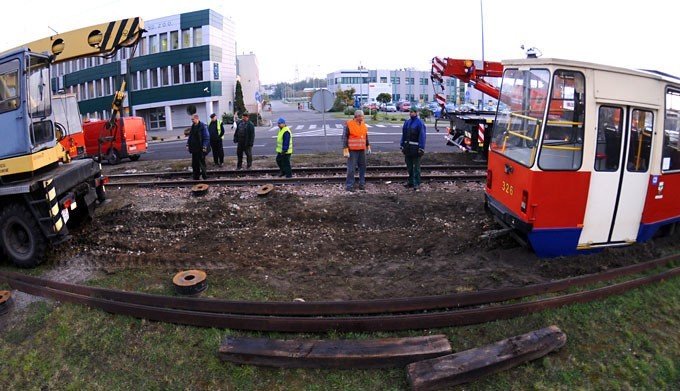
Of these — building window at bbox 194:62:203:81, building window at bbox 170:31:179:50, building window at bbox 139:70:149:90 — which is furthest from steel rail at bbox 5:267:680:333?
building window at bbox 139:70:149:90

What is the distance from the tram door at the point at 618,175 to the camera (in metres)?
6.02

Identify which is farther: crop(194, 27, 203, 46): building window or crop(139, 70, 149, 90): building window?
crop(139, 70, 149, 90): building window

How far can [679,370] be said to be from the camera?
4.25 meters

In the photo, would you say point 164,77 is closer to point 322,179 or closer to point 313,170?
point 313,170

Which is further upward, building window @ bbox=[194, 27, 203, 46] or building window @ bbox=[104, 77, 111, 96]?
building window @ bbox=[194, 27, 203, 46]

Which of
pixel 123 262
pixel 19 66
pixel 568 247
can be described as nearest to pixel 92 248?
pixel 123 262

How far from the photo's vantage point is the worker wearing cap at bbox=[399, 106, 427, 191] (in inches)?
A: 420

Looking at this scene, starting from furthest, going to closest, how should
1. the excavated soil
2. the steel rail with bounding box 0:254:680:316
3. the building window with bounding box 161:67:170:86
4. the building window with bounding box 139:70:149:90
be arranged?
the building window with bounding box 139:70:149:90
the building window with bounding box 161:67:170:86
the excavated soil
the steel rail with bounding box 0:254:680:316

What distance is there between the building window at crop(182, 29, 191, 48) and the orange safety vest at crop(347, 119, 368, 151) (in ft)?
113

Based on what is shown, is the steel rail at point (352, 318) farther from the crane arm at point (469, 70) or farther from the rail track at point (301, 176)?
the crane arm at point (469, 70)

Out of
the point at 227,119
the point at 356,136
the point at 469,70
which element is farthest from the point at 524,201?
the point at 227,119

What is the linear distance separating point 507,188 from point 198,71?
38287 millimetres

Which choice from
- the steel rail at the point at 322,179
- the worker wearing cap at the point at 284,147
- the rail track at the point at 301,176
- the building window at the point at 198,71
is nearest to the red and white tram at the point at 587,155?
the steel rail at the point at 322,179

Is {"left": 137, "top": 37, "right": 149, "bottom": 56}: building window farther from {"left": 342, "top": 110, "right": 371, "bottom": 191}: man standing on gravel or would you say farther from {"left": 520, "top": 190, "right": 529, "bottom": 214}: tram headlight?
{"left": 520, "top": 190, "right": 529, "bottom": 214}: tram headlight
